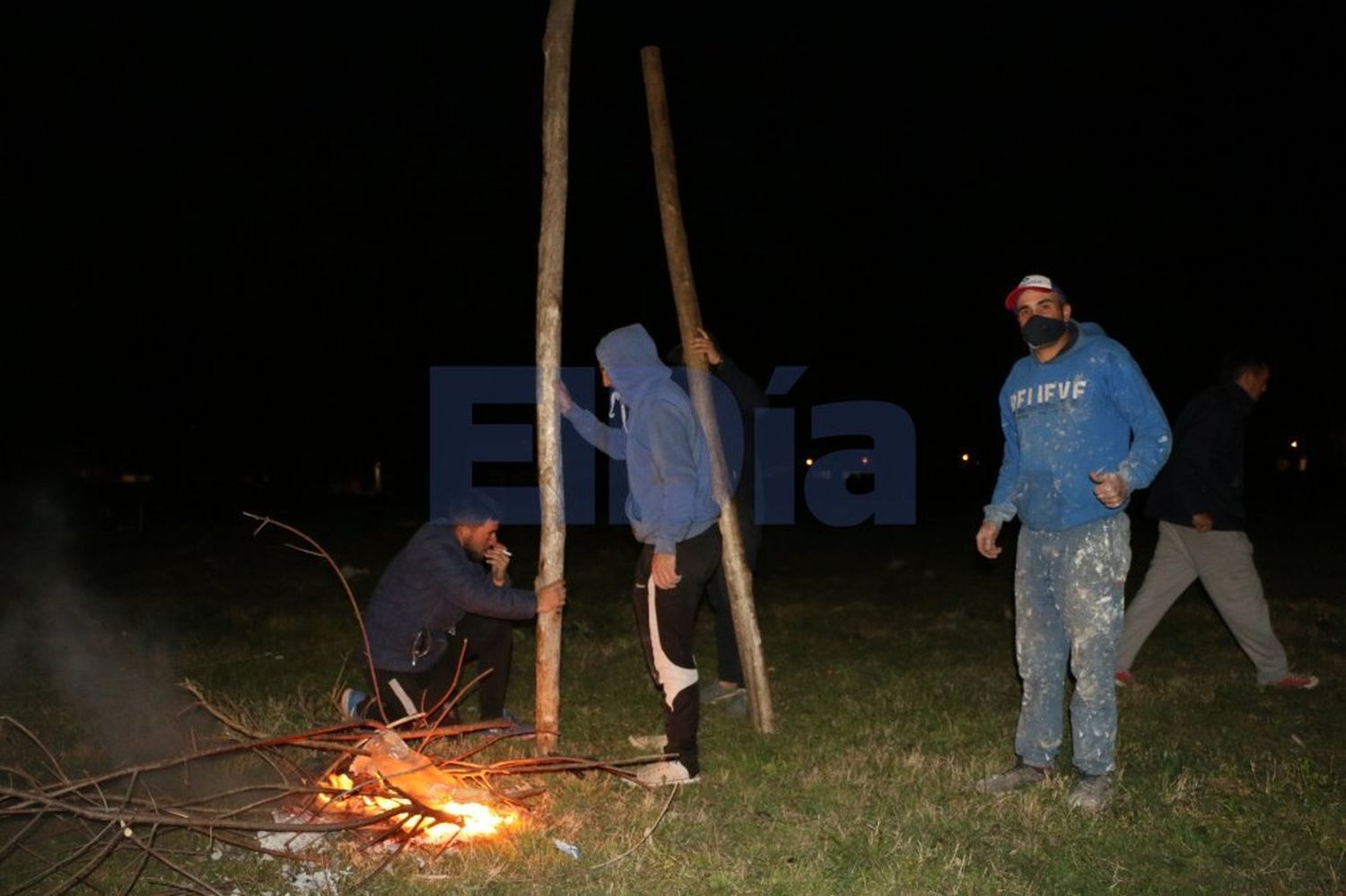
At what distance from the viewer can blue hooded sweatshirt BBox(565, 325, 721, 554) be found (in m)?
5.13

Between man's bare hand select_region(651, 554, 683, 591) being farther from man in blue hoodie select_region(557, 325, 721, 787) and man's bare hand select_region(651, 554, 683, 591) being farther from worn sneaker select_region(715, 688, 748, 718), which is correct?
worn sneaker select_region(715, 688, 748, 718)

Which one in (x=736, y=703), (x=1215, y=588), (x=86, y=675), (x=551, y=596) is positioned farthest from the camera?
(x=86, y=675)

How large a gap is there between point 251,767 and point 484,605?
4.56 feet

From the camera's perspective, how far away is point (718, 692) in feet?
23.5

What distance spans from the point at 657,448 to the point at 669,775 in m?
1.48

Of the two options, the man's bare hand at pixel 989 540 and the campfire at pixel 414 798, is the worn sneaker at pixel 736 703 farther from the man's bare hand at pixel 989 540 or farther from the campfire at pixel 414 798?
the campfire at pixel 414 798

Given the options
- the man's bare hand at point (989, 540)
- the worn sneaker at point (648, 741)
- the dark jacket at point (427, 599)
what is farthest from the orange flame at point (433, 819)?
the man's bare hand at point (989, 540)

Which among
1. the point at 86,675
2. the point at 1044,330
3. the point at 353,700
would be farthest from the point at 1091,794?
the point at 86,675

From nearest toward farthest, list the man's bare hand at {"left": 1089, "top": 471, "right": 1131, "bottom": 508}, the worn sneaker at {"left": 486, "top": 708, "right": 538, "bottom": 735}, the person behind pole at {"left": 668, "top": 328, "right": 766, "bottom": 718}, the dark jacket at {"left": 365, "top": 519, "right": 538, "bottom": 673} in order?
the man's bare hand at {"left": 1089, "top": 471, "right": 1131, "bottom": 508}, the dark jacket at {"left": 365, "top": 519, "right": 538, "bottom": 673}, the worn sneaker at {"left": 486, "top": 708, "right": 538, "bottom": 735}, the person behind pole at {"left": 668, "top": 328, "right": 766, "bottom": 718}

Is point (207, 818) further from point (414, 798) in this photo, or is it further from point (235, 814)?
point (414, 798)

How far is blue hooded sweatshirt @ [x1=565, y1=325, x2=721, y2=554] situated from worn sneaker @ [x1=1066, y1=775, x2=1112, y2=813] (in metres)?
1.94

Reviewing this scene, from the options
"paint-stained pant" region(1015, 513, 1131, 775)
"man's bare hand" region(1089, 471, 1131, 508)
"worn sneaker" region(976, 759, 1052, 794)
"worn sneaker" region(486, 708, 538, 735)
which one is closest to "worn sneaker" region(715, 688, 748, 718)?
"worn sneaker" region(486, 708, 538, 735)

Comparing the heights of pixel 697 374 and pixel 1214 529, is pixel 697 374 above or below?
above

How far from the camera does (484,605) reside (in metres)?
5.73
